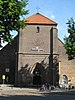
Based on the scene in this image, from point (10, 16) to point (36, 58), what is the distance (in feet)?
132

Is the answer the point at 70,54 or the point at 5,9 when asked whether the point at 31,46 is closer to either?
the point at 70,54

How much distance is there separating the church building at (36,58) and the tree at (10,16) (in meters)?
36.8

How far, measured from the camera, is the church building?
Result: 7112 cm

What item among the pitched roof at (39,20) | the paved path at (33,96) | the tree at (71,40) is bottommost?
the paved path at (33,96)

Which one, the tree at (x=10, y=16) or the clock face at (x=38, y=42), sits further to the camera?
the clock face at (x=38, y=42)

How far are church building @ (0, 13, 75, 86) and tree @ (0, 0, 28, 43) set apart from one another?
3677 centimetres

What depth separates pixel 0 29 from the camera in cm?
3148

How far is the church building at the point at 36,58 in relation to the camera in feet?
233

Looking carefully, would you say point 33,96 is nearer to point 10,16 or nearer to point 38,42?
point 10,16

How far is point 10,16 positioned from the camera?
32531mm

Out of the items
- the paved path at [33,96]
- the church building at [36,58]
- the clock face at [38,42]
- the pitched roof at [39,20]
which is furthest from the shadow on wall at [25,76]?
the paved path at [33,96]

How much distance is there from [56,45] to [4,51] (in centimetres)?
1231

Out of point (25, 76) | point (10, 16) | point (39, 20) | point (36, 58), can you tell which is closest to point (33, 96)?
point (10, 16)

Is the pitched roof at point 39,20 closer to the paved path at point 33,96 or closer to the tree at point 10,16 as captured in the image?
the paved path at point 33,96
